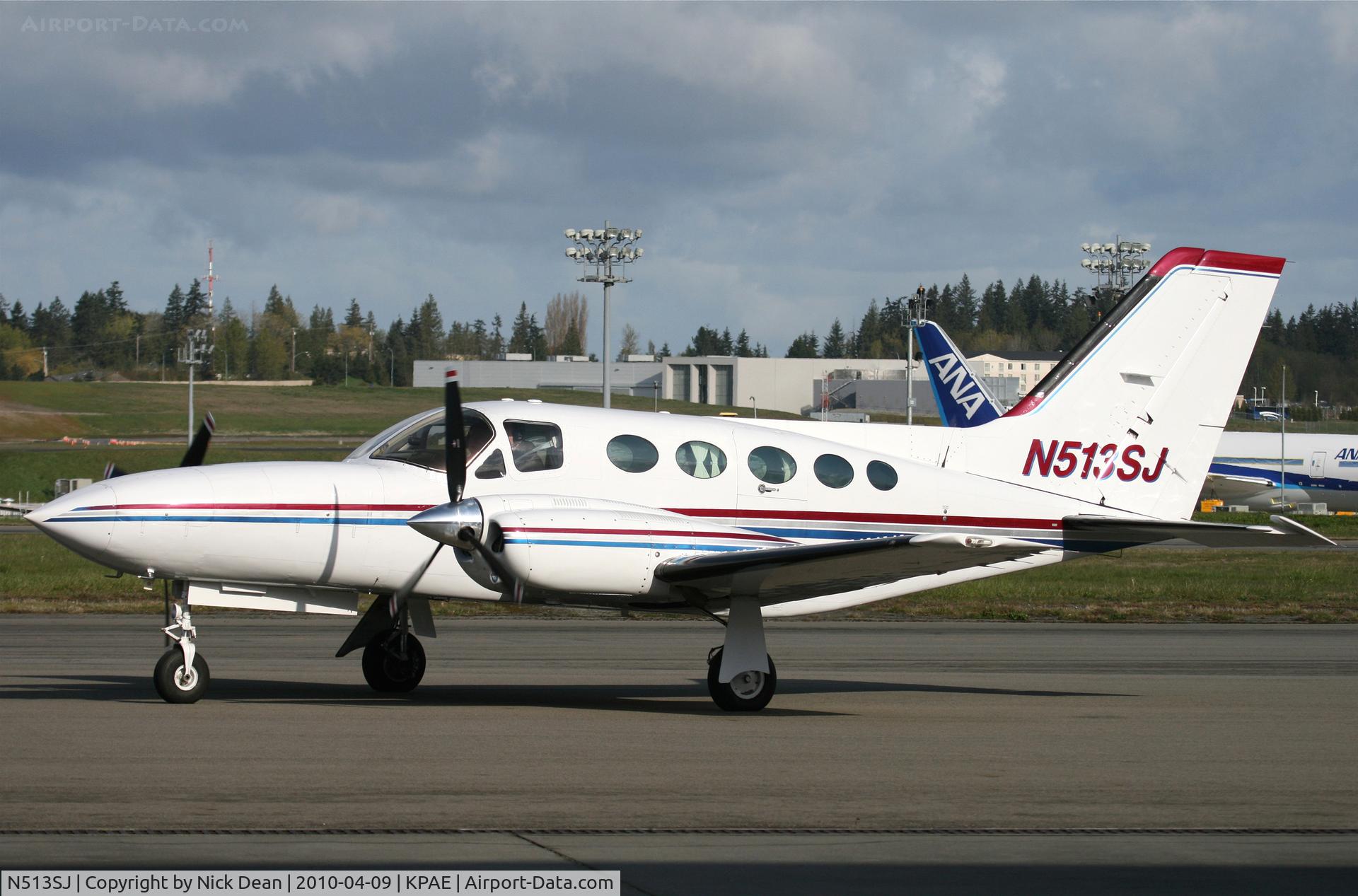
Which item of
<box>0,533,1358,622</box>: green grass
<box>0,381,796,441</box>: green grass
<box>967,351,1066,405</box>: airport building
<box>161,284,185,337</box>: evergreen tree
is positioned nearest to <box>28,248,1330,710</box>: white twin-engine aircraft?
<box>0,533,1358,622</box>: green grass

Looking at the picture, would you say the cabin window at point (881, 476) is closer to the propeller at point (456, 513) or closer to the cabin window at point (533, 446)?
the cabin window at point (533, 446)

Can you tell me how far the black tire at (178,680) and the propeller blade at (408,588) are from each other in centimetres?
179

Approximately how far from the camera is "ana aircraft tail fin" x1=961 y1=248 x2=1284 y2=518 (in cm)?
1504

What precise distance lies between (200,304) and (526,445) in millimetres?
200659

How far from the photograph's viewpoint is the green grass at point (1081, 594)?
2406 cm

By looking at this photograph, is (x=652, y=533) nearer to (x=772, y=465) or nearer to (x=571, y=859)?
(x=772, y=465)

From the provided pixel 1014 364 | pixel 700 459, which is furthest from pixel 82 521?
pixel 1014 364

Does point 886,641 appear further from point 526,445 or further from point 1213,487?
point 1213,487

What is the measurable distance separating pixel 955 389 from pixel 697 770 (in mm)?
18706

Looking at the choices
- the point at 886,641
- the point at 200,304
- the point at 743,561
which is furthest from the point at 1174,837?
the point at 200,304

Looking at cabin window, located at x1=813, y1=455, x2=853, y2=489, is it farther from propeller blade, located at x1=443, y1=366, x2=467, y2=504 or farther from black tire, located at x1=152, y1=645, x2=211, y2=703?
black tire, located at x1=152, y1=645, x2=211, y2=703

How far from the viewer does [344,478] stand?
12289 mm

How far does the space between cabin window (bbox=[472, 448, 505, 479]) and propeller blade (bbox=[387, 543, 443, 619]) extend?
0.76 meters

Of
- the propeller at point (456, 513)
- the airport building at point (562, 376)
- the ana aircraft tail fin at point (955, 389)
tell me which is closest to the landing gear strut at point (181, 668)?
the propeller at point (456, 513)
